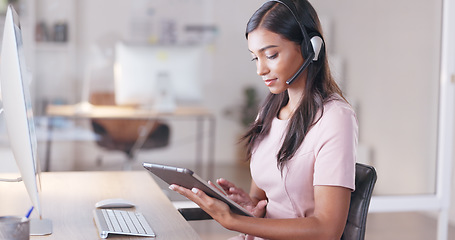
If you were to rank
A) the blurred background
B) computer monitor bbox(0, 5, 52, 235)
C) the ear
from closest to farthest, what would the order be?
computer monitor bbox(0, 5, 52, 235) < the ear < the blurred background

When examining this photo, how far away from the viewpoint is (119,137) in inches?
129

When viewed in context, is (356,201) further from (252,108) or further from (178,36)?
(178,36)

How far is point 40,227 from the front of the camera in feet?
4.51

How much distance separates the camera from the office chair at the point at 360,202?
1487 millimetres

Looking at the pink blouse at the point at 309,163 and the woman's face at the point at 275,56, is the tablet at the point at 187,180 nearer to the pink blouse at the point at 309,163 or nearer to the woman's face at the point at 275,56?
the pink blouse at the point at 309,163

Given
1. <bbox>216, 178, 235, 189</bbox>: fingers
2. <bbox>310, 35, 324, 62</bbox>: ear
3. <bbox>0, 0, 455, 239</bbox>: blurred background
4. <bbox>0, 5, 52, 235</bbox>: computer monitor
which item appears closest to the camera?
<bbox>0, 5, 52, 235</bbox>: computer monitor

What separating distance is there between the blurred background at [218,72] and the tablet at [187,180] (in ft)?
6.02

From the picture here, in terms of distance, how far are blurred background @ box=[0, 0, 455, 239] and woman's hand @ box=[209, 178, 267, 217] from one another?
147 cm

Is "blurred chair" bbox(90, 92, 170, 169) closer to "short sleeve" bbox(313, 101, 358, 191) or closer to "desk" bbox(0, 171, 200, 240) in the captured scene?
"desk" bbox(0, 171, 200, 240)

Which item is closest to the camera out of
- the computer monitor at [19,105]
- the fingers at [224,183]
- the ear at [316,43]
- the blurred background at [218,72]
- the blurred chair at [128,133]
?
the computer monitor at [19,105]

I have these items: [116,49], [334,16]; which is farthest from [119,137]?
[334,16]

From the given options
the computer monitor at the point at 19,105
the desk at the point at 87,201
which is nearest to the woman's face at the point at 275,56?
the desk at the point at 87,201

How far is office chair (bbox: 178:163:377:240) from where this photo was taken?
4.88 feet

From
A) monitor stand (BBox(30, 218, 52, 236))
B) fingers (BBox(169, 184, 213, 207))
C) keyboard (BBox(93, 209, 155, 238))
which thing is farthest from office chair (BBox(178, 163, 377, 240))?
monitor stand (BBox(30, 218, 52, 236))
